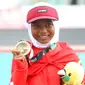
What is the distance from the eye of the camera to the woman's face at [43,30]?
51.7 inches

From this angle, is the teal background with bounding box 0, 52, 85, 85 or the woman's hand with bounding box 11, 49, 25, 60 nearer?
the woman's hand with bounding box 11, 49, 25, 60

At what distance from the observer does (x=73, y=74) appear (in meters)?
1.32

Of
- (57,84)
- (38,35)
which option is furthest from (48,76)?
(38,35)

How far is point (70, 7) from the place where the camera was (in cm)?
328

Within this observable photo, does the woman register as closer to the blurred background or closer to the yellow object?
the yellow object

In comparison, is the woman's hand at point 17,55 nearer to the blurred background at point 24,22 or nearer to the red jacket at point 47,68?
the red jacket at point 47,68

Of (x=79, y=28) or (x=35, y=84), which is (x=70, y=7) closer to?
(x=79, y=28)

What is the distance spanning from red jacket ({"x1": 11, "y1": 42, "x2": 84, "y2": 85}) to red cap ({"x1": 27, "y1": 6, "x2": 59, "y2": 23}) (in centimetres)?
11

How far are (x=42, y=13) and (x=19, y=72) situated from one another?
0.23 m

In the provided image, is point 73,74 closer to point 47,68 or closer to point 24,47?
point 47,68

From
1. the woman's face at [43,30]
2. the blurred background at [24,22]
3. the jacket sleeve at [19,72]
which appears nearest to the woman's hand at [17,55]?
the jacket sleeve at [19,72]

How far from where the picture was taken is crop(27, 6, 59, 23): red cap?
4.33ft

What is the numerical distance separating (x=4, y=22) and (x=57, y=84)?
1.86m

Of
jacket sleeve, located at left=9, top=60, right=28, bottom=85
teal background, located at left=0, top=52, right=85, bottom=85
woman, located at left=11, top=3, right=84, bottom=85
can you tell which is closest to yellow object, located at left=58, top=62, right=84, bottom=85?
woman, located at left=11, top=3, right=84, bottom=85
